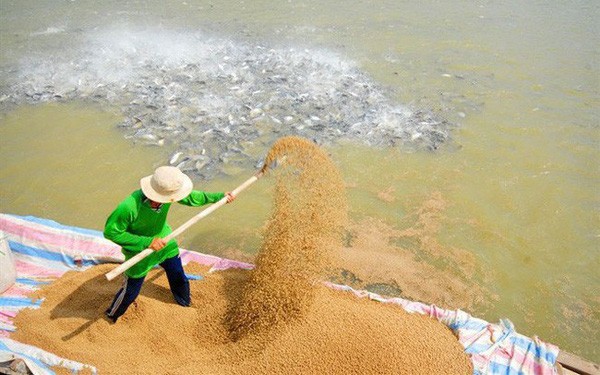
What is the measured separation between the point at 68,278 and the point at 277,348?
2017mm

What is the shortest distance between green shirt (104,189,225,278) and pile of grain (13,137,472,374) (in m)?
0.53

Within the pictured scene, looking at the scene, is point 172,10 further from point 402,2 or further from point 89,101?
point 402,2

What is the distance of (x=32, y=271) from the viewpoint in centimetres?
382

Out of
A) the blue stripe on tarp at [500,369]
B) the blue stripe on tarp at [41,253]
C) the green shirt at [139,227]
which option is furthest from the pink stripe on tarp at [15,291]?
the blue stripe on tarp at [500,369]

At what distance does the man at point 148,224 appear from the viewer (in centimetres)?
276

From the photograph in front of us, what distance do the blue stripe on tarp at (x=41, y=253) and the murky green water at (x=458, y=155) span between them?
92cm

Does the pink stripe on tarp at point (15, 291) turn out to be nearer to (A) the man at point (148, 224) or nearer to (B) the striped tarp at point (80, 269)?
(B) the striped tarp at point (80, 269)

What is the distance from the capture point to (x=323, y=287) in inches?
137

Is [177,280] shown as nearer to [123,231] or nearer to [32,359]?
[123,231]

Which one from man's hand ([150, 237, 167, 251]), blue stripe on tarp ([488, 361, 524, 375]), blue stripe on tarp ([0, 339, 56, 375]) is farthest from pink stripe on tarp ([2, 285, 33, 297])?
blue stripe on tarp ([488, 361, 524, 375])

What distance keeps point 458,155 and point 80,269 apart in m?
4.78

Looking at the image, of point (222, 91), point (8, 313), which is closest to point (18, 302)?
point (8, 313)

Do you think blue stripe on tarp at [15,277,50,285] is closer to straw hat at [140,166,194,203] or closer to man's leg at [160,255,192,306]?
man's leg at [160,255,192,306]

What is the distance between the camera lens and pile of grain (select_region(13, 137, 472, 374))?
9.40 feet
